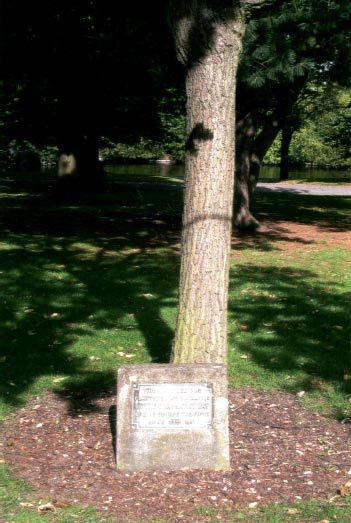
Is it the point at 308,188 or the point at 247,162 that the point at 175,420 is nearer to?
the point at 247,162

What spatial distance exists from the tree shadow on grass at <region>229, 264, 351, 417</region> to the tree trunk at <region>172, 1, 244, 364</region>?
1.49 m

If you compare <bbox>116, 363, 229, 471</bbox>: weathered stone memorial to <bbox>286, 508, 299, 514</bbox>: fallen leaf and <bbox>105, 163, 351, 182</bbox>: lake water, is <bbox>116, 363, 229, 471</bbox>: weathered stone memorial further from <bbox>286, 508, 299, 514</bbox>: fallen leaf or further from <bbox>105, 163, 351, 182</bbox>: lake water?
<bbox>105, 163, 351, 182</bbox>: lake water

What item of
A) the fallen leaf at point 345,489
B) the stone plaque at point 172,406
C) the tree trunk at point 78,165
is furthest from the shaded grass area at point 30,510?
the tree trunk at point 78,165

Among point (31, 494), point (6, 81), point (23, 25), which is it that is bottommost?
point (31, 494)

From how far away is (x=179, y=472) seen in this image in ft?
15.0

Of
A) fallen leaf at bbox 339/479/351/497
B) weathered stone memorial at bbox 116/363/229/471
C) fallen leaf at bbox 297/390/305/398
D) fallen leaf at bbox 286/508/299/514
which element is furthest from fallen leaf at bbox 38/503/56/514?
fallen leaf at bbox 297/390/305/398

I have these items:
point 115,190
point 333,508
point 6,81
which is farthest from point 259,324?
point 115,190

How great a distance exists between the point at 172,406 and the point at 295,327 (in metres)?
3.83

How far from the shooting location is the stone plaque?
14.9 ft

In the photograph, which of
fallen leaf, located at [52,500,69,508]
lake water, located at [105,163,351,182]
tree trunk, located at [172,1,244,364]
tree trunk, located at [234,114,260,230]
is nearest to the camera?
fallen leaf, located at [52,500,69,508]

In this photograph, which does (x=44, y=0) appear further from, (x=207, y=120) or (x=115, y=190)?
(x=115, y=190)

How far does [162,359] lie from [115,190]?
2145 cm

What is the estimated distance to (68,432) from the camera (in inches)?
204

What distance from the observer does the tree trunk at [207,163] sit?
16.5ft
